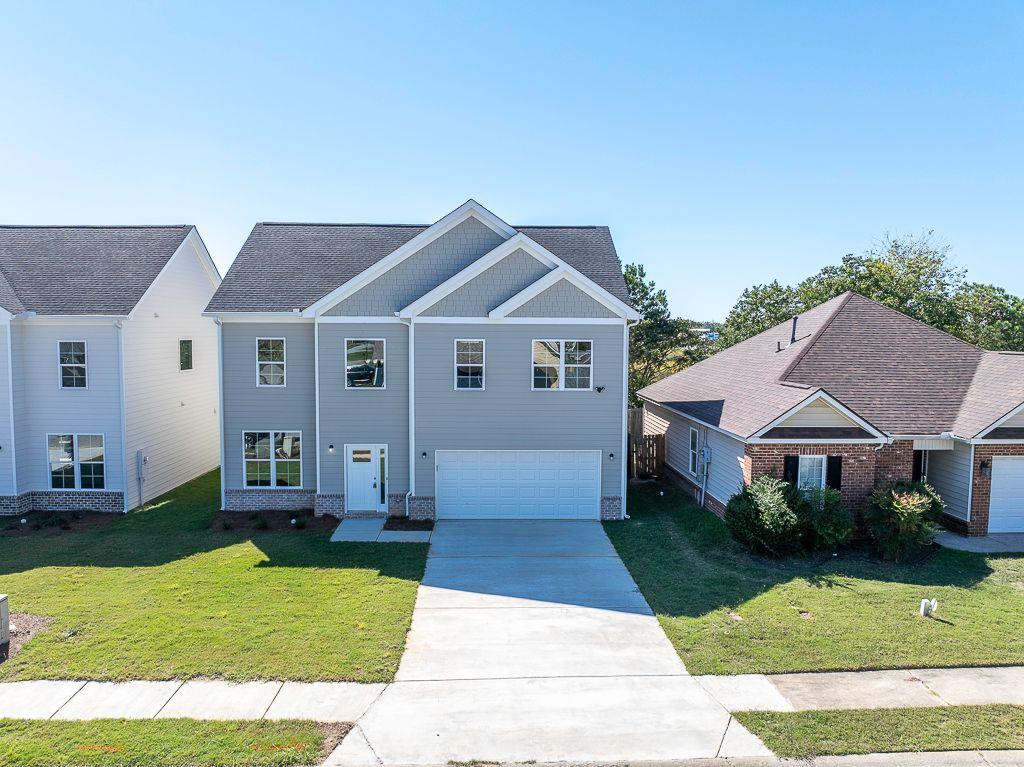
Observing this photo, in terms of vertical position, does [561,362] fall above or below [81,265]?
below

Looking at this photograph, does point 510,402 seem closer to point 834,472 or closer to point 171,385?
point 834,472

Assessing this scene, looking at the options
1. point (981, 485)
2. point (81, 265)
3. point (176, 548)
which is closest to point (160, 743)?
point (176, 548)

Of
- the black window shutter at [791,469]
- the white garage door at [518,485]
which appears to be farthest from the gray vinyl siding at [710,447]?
the white garage door at [518,485]

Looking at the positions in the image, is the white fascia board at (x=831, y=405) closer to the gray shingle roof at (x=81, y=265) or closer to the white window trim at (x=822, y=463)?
the white window trim at (x=822, y=463)

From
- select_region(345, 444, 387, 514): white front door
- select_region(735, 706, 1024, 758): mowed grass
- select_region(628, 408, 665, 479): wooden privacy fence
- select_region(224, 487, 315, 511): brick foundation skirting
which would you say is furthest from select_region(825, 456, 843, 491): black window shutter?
select_region(224, 487, 315, 511): brick foundation skirting

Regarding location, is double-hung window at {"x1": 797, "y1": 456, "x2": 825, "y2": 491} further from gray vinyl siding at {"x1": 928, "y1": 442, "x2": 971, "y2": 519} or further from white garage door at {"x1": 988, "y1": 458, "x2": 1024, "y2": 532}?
white garage door at {"x1": 988, "y1": 458, "x2": 1024, "y2": 532}

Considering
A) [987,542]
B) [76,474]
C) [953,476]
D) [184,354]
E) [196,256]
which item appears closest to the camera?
[987,542]

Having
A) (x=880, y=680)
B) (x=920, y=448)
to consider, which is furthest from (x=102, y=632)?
(x=920, y=448)
